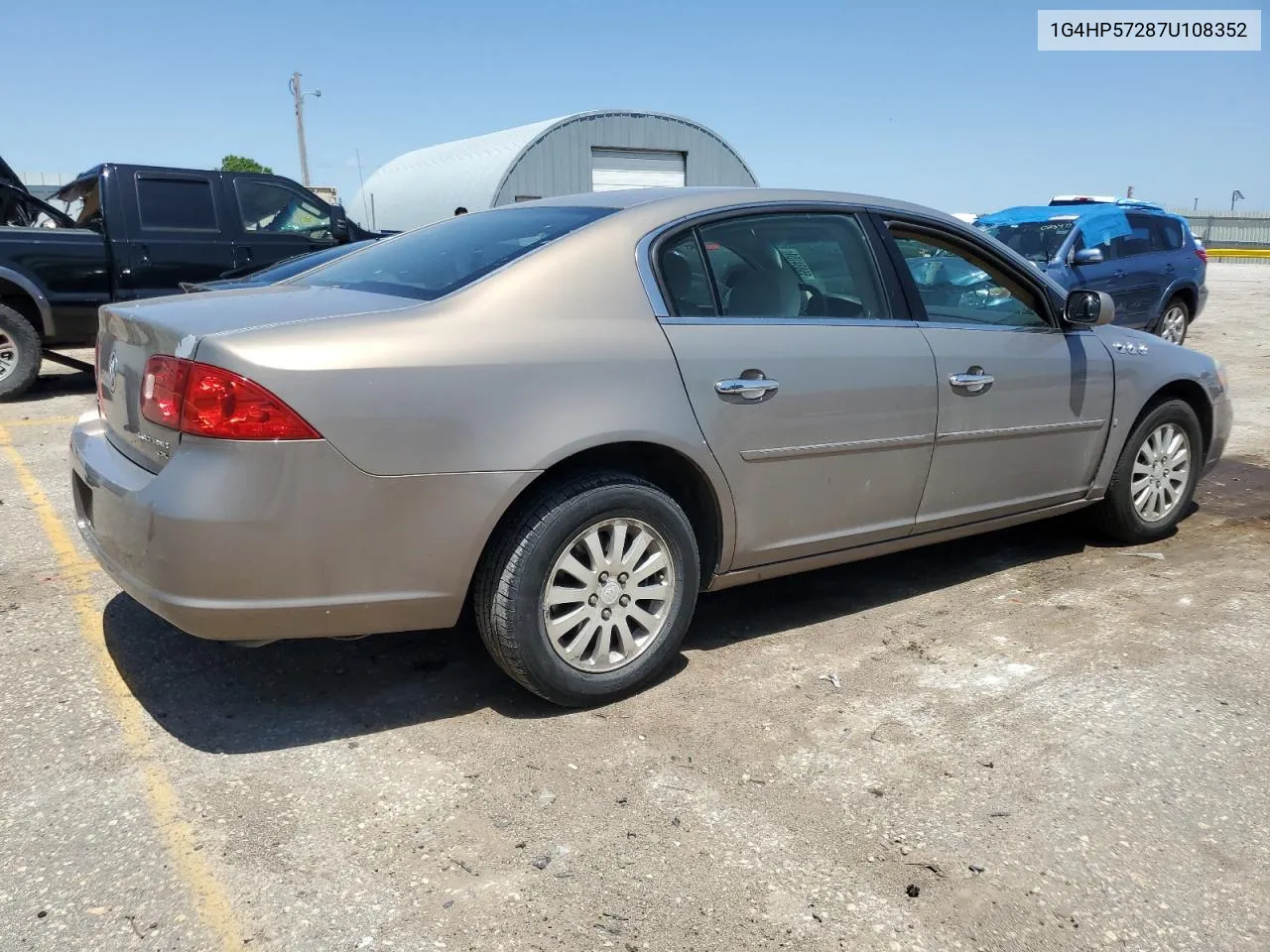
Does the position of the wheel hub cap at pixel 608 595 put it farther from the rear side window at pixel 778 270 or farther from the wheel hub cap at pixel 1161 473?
the wheel hub cap at pixel 1161 473

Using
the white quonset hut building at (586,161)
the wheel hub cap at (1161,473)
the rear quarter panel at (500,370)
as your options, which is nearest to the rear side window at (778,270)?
the rear quarter panel at (500,370)

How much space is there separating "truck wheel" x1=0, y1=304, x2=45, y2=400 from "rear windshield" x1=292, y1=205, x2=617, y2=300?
20.2 feet

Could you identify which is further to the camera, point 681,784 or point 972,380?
point 972,380

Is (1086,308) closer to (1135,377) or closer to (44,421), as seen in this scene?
(1135,377)

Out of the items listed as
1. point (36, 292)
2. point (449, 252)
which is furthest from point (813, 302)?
point (36, 292)

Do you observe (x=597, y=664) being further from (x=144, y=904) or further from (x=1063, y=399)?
(x=1063, y=399)

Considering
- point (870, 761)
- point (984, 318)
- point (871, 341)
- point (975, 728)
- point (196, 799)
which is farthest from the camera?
point (984, 318)

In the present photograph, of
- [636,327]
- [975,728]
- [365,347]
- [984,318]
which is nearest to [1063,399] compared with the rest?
[984,318]

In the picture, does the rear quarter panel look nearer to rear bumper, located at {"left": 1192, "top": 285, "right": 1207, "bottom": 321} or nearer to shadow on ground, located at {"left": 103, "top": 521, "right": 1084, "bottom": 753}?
shadow on ground, located at {"left": 103, "top": 521, "right": 1084, "bottom": 753}

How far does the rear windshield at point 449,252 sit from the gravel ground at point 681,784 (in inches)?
49.9

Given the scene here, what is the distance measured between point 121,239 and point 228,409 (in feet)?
25.3

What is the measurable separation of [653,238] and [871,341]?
A: 897 millimetres

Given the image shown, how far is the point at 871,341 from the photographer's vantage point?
3.72 metres

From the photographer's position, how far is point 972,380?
3967mm
